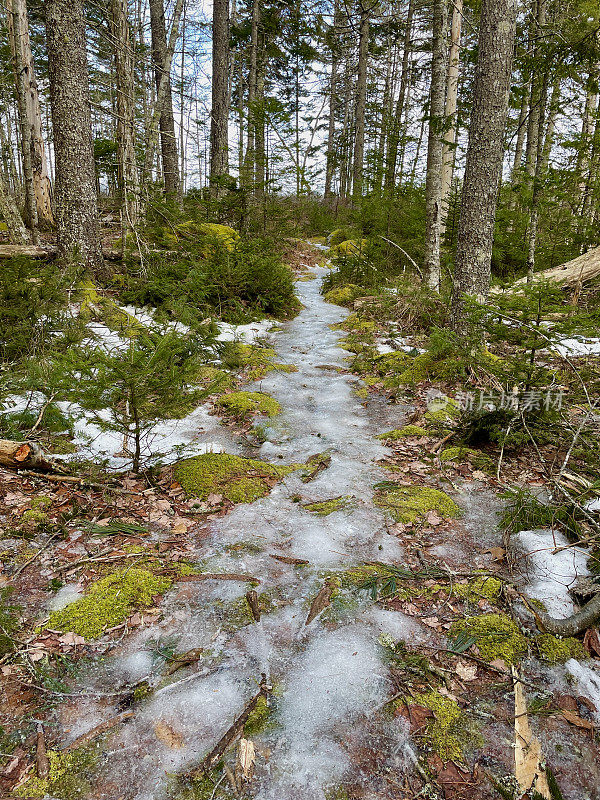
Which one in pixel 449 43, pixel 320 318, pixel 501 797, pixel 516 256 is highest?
pixel 449 43

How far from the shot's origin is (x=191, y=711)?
1.88 meters

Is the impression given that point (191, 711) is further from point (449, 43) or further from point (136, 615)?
point (449, 43)

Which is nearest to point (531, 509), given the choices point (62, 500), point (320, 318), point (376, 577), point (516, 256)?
point (376, 577)

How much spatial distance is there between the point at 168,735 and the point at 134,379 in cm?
197

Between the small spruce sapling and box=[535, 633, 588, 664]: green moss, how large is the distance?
2.57m

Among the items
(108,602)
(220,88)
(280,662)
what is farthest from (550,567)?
(220,88)

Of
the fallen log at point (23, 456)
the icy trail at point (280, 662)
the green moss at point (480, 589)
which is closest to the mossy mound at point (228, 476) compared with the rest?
the icy trail at point (280, 662)

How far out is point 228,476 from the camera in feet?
12.3

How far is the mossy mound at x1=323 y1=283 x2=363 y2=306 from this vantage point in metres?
10.8

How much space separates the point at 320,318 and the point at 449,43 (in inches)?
228

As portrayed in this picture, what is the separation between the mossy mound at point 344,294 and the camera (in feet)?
35.5

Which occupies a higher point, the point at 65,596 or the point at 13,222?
the point at 13,222

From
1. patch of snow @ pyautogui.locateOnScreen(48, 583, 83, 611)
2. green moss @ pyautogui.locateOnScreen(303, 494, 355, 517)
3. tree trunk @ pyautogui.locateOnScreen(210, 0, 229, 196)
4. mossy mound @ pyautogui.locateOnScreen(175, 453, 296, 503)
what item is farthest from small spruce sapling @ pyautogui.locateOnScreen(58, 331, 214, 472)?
tree trunk @ pyautogui.locateOnScreen(210, 0, 229, 196)

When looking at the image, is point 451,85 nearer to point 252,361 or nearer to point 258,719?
point 252,361
